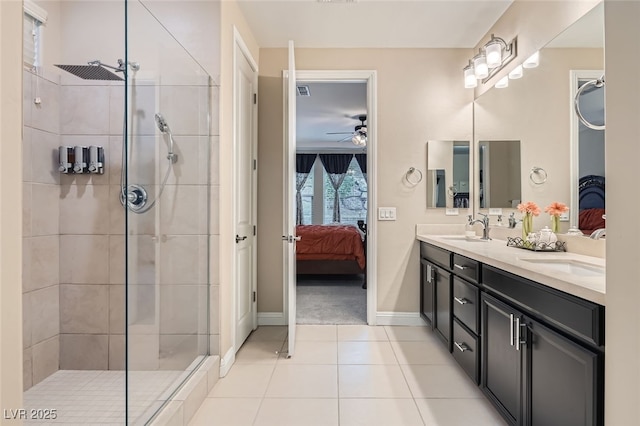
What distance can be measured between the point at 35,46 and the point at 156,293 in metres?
1.67

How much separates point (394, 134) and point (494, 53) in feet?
3.24

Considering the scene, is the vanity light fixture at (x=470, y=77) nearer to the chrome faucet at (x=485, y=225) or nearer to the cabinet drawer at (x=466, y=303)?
the chrome faucet at (x=485, y=225)

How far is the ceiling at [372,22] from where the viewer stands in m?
2.44

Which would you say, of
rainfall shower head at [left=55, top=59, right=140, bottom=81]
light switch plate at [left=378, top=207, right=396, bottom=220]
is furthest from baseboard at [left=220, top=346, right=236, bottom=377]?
rainfall shower head at [left=55, top=59, right=140, bottom=81]

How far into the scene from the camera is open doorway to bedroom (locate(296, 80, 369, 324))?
378 cm

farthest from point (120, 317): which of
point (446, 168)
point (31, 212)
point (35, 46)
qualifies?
point (446, 168)

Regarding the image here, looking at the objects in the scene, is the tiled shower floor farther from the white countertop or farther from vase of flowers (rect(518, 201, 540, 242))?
vase of flowers (rect(518, 201, 540, 242))

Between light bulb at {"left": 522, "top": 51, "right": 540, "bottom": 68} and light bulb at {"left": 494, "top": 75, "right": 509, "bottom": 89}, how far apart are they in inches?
9.3

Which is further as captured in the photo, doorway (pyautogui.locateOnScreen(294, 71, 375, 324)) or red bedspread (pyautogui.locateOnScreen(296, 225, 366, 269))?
red bedspread (pyautogui.locateOnScreen(296, 225, 366, 269))

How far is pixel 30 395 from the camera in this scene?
1757mm

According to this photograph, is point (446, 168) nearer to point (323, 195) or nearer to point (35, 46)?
point (35, 46)

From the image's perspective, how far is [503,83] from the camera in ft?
8.52

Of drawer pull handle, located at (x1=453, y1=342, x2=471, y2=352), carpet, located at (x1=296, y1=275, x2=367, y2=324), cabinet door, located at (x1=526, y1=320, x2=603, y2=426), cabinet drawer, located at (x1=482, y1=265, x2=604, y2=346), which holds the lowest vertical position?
carpet, located at (x1=296, y1=275, x2=367, y2=324)

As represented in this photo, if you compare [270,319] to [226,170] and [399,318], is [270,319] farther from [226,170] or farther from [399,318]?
[226,170]
